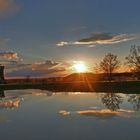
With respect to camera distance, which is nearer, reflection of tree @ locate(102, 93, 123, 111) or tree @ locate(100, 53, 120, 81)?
reflection of tree @ locate(102, 93, 123, 111)

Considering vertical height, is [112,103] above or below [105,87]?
below

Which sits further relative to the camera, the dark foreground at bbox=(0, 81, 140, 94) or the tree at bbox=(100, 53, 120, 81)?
the tree at bbox=(100, 53, 120, 81)

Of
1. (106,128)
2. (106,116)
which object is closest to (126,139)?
(106,128)

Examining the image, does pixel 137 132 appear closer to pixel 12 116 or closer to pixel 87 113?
pixel 87 113

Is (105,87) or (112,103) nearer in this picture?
(112,103)

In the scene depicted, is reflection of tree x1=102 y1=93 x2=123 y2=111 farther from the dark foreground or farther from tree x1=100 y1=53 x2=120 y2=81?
tree x1=100 y1=53 x2=120 y2=81

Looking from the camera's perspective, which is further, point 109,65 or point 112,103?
point 109,65

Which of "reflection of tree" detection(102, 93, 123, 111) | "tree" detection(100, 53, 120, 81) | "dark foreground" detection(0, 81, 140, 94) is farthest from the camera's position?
"tree" detection(100, 53, 120, 81)

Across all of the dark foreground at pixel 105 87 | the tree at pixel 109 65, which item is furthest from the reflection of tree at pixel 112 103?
the tree at pixel 109 65

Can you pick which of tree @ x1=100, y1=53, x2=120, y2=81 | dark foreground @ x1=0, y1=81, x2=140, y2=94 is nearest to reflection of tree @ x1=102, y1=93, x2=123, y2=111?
dark foreground @ x1=0, y1=81, x2=140, y2=94

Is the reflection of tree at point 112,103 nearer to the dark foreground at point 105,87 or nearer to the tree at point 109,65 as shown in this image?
the dark foreground at point 105,87

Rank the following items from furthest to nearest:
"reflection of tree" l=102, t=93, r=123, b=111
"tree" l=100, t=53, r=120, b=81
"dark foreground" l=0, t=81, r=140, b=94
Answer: "tree" l=100, t=53, r=120, b=81 < "dark foreground" l=0, t=81, r=140, b=94 < "reflection of tree" l=102, t=93, r=123, b=111

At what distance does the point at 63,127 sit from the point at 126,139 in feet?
13.0

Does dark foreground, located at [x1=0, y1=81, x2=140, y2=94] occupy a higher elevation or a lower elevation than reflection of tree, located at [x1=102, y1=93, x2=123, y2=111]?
higher
